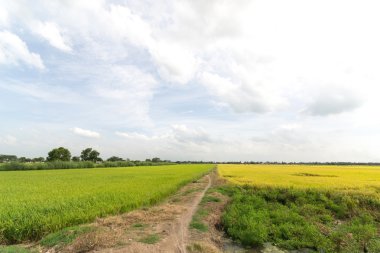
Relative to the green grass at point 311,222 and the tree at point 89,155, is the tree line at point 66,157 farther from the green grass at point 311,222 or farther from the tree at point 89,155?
the green grass at point 311,222

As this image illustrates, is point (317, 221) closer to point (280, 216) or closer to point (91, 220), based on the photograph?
point (280, 216)

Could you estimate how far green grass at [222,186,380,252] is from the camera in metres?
8.27

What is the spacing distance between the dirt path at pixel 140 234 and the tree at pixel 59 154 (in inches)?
3643

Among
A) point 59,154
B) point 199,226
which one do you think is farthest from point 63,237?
point 59,154

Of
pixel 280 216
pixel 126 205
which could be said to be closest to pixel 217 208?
pixel 280 216

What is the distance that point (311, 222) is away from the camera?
10.9m

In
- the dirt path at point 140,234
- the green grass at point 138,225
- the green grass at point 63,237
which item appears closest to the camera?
the dirt path at point 140,234

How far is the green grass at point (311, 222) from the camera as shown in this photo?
8.27 meters

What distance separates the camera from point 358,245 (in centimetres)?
823

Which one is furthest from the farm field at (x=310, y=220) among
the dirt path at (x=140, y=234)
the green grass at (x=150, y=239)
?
the green grass at (x=150, y=239)

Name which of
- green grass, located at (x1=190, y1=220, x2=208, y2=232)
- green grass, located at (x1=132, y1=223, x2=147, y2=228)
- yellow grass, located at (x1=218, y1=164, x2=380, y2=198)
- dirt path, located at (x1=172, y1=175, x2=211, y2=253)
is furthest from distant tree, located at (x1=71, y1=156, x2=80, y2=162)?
green grass, located at (x1=190, y1=220, x2=208, y2=232)

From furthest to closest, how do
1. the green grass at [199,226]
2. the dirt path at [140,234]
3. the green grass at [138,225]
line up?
the green grass at [138,225]
the green grass at [199,226]
the dirt path at [140,234]

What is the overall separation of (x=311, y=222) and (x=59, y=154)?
97.9 metres

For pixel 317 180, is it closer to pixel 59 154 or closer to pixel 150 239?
pixel 150 239
